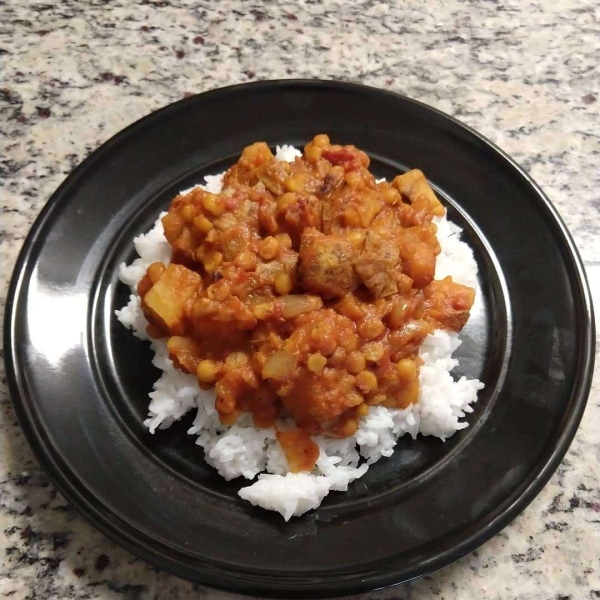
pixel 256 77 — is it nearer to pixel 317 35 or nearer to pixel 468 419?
pixel 317 35

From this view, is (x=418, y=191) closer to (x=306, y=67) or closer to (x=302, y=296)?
(x=302, y=296)

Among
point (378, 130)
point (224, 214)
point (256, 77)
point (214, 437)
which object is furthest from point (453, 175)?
point (214, 437)

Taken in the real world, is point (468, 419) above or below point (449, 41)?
below

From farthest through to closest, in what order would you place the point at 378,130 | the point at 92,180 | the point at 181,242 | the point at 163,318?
the point at 378,130
the point at 92,180
the point at 181,242
the point at 163,318

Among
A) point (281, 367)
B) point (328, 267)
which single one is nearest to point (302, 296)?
point (328, 267)

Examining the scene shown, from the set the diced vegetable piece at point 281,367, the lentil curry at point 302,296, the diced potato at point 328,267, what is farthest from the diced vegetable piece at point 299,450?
the diced potato at point 328,267

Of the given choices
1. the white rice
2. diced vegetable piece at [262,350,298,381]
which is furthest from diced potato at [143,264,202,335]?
diced vegetable piece at [262,350,298,381]

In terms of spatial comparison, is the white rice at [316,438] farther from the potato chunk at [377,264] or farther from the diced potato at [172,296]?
the potato chunk at [377,264]
